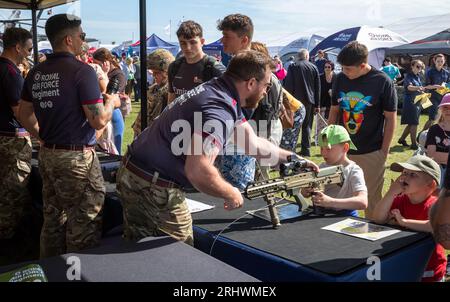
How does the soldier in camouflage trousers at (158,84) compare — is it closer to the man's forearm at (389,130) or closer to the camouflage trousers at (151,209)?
the man's forearm at (389,130)

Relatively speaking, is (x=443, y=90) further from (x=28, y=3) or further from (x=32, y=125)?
(x=32, y=125)

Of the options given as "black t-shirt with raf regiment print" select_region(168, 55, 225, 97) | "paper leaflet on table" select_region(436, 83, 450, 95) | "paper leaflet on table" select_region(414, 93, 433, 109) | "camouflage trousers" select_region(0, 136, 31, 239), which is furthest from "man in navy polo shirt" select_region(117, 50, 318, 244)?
"paper leaflet on table" select_region(436, 83, 450, 95)

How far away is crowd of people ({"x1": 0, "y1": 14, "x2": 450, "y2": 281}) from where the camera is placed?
1.85 metres

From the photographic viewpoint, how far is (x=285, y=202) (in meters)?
2.67

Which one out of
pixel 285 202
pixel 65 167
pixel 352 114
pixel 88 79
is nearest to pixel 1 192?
pixel 65 167

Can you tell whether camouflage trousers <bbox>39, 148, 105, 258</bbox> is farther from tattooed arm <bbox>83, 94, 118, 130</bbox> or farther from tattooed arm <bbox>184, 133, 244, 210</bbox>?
tattooed arm <bbox>184, 133, 244, 210</bbox>

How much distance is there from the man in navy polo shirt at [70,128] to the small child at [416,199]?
1666 mm

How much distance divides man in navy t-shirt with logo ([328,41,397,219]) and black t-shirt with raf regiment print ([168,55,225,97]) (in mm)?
990

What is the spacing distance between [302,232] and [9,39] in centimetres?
287

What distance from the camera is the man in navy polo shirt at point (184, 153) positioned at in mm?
1715

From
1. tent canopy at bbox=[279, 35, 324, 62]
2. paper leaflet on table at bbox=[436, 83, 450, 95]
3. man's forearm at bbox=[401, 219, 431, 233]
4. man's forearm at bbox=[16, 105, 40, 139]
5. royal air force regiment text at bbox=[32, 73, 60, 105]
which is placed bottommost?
man's forearm at bbox=[401, 219, 431, 233]

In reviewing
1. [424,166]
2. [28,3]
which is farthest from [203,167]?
[28,3]
